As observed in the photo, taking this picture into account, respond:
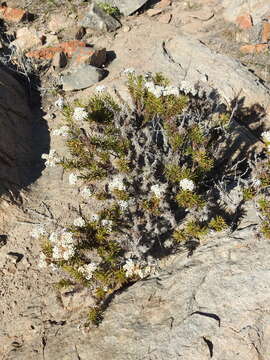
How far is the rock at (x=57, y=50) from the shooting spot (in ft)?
33.7

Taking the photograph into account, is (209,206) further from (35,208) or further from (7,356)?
(7,356)

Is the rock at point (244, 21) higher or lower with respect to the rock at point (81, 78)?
lower

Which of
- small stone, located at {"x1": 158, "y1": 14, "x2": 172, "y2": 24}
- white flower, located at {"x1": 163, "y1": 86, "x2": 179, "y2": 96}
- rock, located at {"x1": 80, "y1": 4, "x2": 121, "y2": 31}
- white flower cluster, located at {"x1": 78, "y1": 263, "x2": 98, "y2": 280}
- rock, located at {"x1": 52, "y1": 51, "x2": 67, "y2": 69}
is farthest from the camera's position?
small stone, located at {"x1": 158, "y1": 14, "x2": 172, "y2": 24}

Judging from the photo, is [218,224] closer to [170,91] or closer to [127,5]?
[170,91]

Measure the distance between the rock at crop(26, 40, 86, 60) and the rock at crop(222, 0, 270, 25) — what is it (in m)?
5.32

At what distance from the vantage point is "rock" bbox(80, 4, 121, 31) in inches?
447

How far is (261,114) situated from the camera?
887 centimetres

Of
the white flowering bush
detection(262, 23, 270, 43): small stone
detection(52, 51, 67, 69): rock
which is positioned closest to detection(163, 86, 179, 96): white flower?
the white flowering bush

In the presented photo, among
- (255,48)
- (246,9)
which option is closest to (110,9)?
(246,9)

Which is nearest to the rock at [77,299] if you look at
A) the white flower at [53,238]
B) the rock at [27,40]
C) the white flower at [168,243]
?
the white flower at [53,238]

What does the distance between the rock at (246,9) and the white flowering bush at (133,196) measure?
7.27 m

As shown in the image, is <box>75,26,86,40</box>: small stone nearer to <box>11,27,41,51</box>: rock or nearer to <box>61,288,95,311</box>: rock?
<box>11,27,41,51</box>: rock

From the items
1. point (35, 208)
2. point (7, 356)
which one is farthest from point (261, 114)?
point (7, 356)

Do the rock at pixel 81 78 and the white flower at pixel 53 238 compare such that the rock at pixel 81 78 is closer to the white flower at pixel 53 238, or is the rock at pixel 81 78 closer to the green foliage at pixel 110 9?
the green foliage at pixel 110 9
